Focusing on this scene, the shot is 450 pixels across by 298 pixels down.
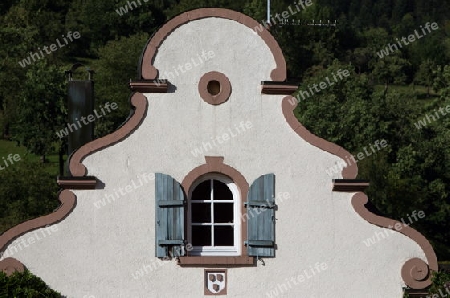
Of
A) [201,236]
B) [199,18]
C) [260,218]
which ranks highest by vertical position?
[199,18]

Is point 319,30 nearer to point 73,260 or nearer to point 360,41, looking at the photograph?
point 360,41

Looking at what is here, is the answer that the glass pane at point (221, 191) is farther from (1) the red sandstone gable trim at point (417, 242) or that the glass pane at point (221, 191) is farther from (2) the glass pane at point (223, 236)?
(1) the red sandstone gable trim at point (417, 242)

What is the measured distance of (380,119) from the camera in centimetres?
5316

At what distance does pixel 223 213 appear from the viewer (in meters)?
16.5

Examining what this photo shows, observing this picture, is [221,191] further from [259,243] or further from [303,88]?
[303,88]

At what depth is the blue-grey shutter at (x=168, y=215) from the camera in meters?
15.7

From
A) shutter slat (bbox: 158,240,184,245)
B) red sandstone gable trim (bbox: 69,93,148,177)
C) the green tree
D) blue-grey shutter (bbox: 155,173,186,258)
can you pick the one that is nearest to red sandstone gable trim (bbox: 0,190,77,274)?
red sandstone gable trim (bbox: 69,93,148,177)

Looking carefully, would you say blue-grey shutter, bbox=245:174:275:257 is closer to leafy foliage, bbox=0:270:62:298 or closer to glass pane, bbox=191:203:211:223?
glass pane, bbox=191:203:211:223

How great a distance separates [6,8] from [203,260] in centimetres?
9147

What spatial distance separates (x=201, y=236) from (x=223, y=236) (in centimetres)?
40

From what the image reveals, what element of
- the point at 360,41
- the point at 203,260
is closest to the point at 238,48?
the point at 203,260

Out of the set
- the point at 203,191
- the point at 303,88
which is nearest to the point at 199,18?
the point at 203,191

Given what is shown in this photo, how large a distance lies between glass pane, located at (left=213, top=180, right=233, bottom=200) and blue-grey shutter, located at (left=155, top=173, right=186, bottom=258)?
Result: 0.80 metres

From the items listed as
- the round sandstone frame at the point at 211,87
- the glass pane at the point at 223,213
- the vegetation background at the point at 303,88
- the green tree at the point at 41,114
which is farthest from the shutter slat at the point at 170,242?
the green tree at the point at 41,114
